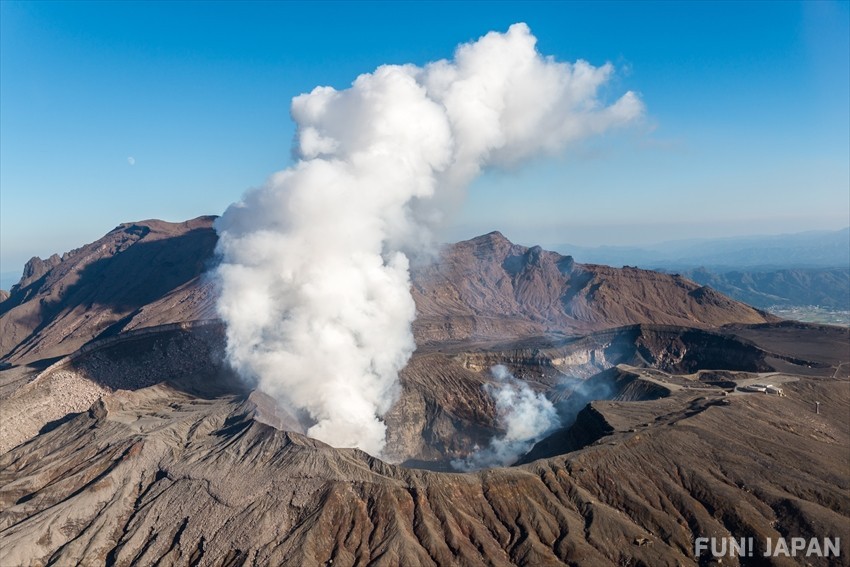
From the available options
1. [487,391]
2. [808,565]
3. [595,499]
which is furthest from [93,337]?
[808,565]

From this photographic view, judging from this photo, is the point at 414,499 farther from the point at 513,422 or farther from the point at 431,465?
the point at 513,422

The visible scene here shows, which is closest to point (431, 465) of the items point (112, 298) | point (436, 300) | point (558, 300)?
point (436, 300)

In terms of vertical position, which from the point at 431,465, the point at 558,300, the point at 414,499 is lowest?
the point at 431,465

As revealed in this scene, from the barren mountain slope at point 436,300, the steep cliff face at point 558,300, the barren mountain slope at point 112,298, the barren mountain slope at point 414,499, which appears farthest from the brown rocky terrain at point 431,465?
the steep cliff face at point 558,300

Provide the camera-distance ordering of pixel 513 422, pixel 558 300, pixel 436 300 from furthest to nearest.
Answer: pixel 558 300 < pixel 436 300 < pixel 513 422

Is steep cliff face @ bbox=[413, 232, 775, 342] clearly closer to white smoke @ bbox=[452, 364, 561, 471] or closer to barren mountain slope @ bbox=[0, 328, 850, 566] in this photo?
white smoke @ bbox=[452, 364, 561, 471]

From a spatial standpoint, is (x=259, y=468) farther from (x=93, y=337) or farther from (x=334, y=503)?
(x=93, y=337)
